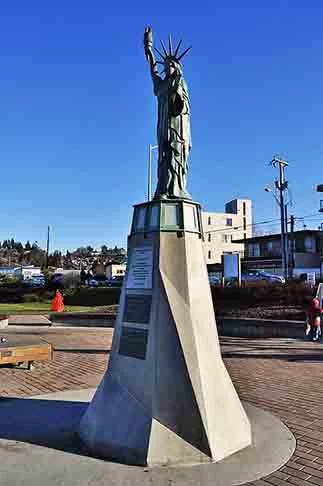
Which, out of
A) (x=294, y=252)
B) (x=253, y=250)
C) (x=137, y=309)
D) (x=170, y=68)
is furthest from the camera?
(x=253, y=250)

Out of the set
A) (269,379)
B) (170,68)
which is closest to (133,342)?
(170,68)

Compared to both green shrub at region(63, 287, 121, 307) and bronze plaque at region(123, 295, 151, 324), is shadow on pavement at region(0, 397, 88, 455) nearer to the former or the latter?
bronze plaque at region(123, 295, 151, 324)

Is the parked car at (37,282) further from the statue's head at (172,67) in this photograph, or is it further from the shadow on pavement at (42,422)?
the statue's head at (172,67)

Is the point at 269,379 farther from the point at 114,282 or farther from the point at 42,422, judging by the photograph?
the point at 114,282

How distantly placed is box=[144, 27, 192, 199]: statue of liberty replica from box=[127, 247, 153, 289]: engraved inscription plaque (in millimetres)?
762

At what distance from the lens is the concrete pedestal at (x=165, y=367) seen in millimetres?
4750

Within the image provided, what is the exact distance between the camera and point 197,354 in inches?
203

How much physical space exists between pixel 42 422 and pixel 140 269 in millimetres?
2338

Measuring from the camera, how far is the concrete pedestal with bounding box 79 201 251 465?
475cm

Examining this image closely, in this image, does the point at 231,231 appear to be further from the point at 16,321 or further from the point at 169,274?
the point at 169,274

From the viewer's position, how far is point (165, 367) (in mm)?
5051

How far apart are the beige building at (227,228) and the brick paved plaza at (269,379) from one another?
7252 centimetres

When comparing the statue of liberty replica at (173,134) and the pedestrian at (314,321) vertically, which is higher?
the statue of liberty replica at (173,134)

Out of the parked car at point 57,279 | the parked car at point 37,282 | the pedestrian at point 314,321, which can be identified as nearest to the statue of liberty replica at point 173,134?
the pedestrian at point 314,321
